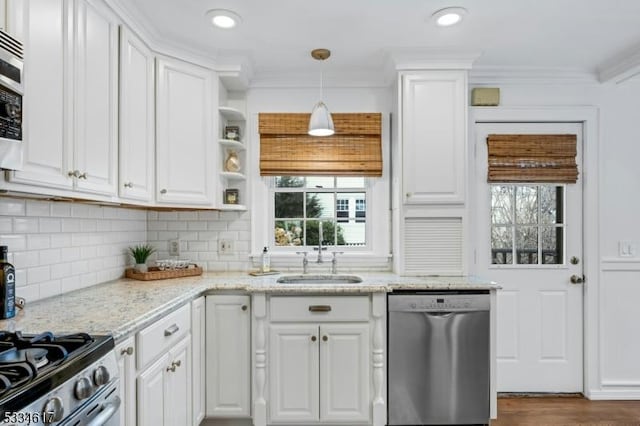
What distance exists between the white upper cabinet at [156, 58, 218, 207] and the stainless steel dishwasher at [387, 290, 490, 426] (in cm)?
146

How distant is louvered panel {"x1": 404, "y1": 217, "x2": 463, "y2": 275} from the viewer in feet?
8.70

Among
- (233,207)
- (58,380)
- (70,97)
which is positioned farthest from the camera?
(233,207)

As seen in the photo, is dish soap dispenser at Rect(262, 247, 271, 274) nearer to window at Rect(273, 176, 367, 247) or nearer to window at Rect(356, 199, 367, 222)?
window at Rect(273, 176, 367, 247)

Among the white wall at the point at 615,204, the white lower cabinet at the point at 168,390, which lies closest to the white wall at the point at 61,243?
the white lower cabinet at the point at 168,390

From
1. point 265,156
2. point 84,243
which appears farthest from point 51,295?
point 265,156

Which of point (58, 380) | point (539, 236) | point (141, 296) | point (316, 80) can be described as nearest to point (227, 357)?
point (141, 296)

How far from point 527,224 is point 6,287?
3.14 meters

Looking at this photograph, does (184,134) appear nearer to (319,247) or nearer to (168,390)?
(319,247)

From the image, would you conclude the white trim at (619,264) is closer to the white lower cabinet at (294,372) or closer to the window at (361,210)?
the window at (361,210)

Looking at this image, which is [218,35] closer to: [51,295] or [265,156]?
[265,156]

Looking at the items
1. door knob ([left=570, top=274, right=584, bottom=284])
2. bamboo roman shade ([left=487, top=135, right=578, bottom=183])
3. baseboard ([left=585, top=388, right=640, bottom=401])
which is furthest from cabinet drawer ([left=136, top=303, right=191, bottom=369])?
baseboard ([left=585, top=388, right=640, bottom=401])

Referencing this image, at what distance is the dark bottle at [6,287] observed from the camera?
1.47 meters

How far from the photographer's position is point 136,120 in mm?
2164

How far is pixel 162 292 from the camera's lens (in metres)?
2.03
